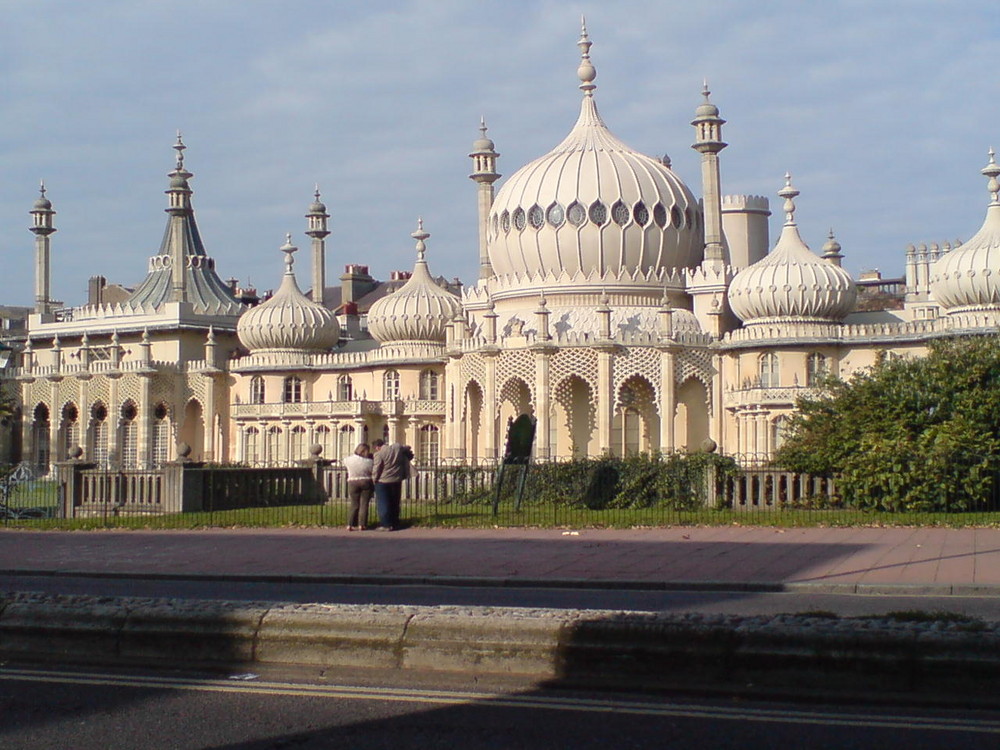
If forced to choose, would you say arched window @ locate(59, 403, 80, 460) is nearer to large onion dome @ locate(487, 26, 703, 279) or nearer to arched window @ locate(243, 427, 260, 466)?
arched window @ locate(243, 427, 260, 466)

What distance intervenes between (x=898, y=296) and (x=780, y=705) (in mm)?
71972

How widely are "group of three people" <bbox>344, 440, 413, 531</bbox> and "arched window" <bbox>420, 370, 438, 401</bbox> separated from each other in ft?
105

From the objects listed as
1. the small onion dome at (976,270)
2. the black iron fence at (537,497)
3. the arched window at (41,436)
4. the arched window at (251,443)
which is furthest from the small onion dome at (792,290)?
the arched window at (41,436)

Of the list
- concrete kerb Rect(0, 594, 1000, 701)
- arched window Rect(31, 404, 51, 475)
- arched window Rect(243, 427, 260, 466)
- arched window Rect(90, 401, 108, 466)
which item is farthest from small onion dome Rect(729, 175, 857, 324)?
concrete kerb Rect(0, 594, 1000, 701)

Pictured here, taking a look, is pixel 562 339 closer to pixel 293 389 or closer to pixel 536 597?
pixel 293 389

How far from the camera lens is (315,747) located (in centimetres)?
813

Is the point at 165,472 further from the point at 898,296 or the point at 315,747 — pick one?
the point at 898,296

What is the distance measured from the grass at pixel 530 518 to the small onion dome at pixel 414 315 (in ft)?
90.1

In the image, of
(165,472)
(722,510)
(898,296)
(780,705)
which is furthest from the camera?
(898,296)

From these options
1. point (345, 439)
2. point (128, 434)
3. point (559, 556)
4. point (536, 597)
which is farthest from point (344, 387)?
point (536, 597)

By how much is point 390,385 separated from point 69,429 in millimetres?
17984

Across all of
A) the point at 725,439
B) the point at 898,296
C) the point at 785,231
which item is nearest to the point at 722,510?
the point at 725,439

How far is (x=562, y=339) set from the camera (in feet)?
157

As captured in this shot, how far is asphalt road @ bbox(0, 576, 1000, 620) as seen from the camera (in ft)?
44.6
